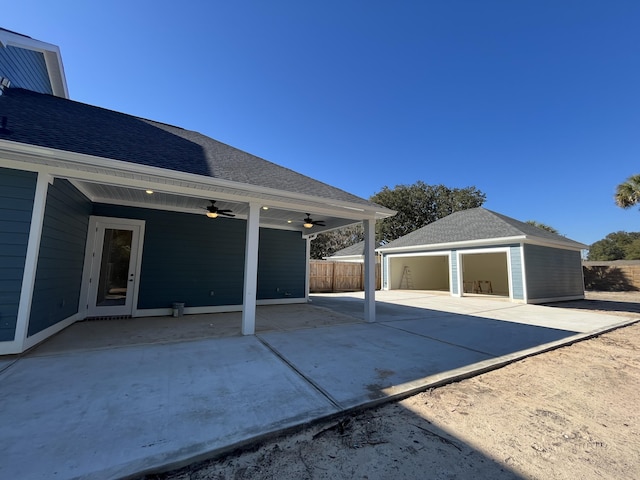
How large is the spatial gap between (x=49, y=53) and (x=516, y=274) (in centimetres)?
1675

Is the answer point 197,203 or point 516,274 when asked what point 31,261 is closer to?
point 197,203

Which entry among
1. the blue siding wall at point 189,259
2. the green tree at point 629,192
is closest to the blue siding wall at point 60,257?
the blue siding wall at point 189,259

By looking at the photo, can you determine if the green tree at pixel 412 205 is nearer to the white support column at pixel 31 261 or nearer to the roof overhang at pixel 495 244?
the roof overhang at pixel 495 244

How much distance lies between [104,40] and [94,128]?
3729 millimetres

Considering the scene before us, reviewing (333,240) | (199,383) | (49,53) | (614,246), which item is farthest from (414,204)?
(614,246)

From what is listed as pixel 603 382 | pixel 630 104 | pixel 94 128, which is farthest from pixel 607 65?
pixel 94 128

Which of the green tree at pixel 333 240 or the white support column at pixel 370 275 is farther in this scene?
the green tree at pixel 333 240

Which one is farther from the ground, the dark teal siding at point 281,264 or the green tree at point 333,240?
the green tree at point 333,240

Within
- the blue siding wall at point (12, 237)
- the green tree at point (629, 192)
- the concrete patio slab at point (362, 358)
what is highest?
the green tree at point (629, 192)

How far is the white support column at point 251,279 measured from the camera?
495cm

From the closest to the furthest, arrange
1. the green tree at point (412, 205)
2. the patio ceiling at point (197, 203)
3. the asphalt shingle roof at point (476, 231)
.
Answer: the patio ceiling at point (197, 203) < the asphalt shingle roof at point (476, 231) < the green tree at point (412, 205)

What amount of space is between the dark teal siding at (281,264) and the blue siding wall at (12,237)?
211 inches

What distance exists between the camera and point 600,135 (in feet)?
41.7

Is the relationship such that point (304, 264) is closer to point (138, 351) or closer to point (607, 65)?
point (138, 351)
